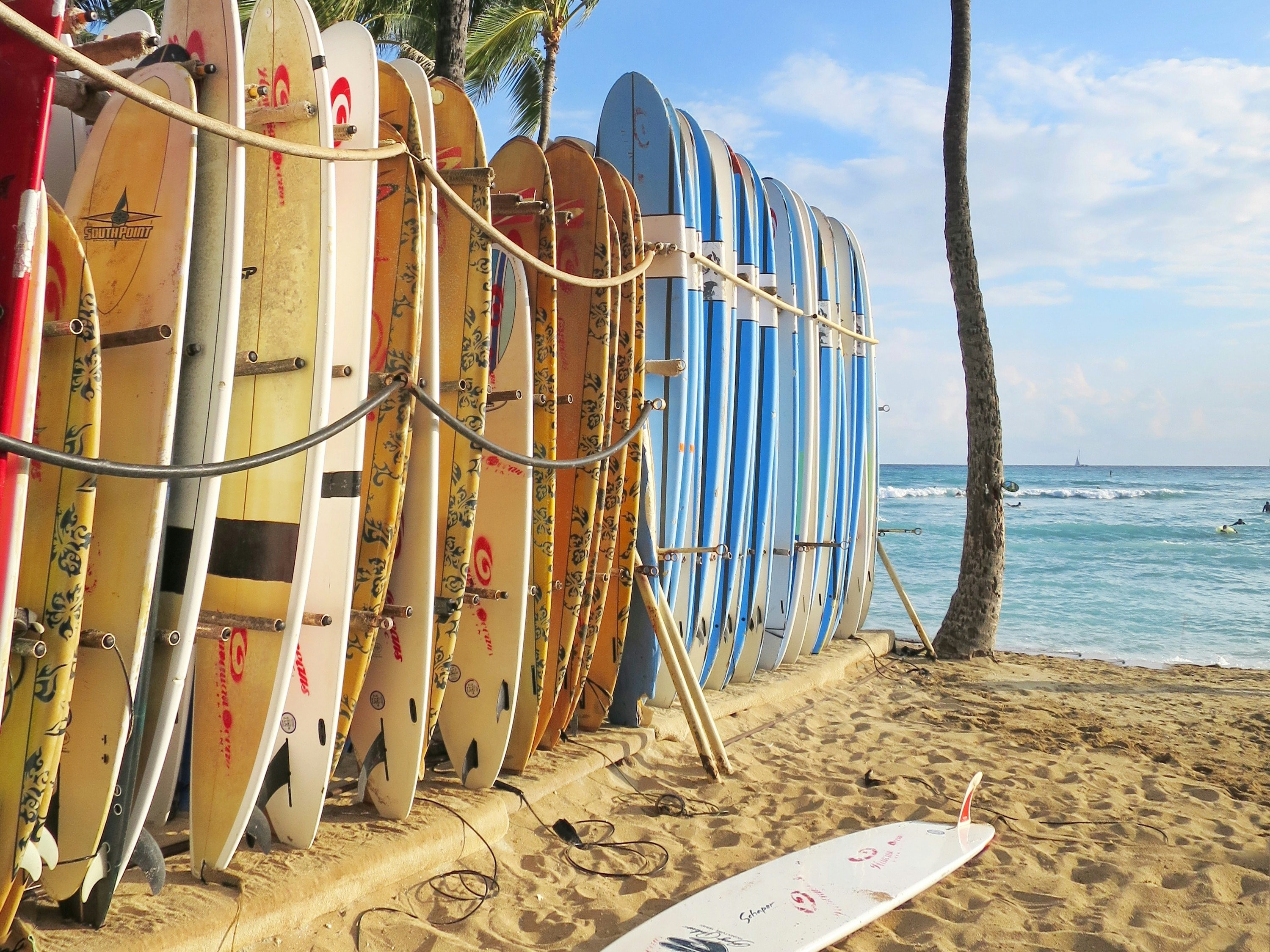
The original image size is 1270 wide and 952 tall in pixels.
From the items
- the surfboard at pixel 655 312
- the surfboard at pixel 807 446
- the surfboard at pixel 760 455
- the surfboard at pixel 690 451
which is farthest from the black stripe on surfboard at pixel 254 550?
the surfboard at pixel 807 446

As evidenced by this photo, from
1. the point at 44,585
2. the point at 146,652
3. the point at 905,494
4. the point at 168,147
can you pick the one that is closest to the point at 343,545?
the point at 146,652

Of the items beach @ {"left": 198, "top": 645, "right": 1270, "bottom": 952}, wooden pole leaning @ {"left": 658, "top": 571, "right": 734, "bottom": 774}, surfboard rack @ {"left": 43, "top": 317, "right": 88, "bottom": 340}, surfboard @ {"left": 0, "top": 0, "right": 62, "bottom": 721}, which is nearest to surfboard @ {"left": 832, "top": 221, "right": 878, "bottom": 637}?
beach @ {"left": 198, "top": 645, "right": 1270, "bottom": 952}

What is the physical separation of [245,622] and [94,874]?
24.1 inches

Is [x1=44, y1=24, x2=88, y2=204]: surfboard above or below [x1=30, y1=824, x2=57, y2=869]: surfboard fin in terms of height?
above

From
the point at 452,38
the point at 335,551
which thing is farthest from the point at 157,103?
the point at 452,38

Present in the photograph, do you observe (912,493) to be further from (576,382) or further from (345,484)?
(345,484)

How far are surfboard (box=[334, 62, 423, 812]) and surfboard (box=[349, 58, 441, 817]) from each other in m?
0.04

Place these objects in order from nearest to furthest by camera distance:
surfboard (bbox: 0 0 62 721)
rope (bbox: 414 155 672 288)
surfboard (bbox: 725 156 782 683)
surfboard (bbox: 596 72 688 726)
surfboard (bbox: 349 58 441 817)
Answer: surfboard (bbox: 0 0 62 721)
rope (bbox: 414 155 672 288)
surfboard (bbox: 349 58 441 817)
surfboard (bbox: 596 72 688 726)
surfboard (bbox: 725 156 782 683)

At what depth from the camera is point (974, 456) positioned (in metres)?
6.96

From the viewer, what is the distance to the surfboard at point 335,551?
8.17ft

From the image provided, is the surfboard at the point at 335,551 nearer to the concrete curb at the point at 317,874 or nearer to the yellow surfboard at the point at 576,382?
the concrete curb at the point at 317,874

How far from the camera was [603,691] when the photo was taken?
389 cm

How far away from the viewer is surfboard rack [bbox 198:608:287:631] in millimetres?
2338

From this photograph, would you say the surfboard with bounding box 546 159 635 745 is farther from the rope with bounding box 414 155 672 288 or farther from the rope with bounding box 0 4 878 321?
the rope with bounding box 414 155 672 288
